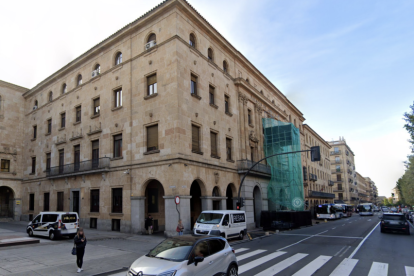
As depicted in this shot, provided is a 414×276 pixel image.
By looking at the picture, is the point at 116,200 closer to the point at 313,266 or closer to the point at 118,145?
the point at 118,145

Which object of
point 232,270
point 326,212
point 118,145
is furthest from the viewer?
point 326,212

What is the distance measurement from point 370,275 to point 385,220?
53.0 feet

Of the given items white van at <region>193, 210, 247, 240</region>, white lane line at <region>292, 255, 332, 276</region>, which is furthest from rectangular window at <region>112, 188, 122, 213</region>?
white lane line at <region>292, 255, 332, 276</region>

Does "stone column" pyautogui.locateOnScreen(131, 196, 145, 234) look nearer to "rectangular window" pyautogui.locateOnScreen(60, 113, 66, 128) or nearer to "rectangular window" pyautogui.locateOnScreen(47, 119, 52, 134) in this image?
"rectangular window" pyautogui.locateOnScreen(60, 113, 66, 128)

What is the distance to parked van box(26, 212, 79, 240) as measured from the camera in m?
18.1

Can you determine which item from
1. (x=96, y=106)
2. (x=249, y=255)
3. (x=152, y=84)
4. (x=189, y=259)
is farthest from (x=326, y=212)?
(x=189, y=259)

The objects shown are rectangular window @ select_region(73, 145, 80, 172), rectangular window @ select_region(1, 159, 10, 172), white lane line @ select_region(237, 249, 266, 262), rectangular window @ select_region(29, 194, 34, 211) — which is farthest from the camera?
rectangular window @ select_region(1, 159, 10, 172)

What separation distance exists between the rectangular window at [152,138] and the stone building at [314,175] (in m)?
36.4

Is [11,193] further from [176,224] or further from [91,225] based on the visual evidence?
[176,224]

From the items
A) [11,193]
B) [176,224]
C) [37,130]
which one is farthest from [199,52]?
[11,193]

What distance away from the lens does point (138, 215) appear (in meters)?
21.7

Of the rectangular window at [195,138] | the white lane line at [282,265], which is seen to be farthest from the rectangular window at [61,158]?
the white lane line at [282,265]

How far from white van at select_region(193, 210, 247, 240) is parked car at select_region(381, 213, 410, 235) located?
12454 mm

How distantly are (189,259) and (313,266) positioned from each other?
6414 mm
